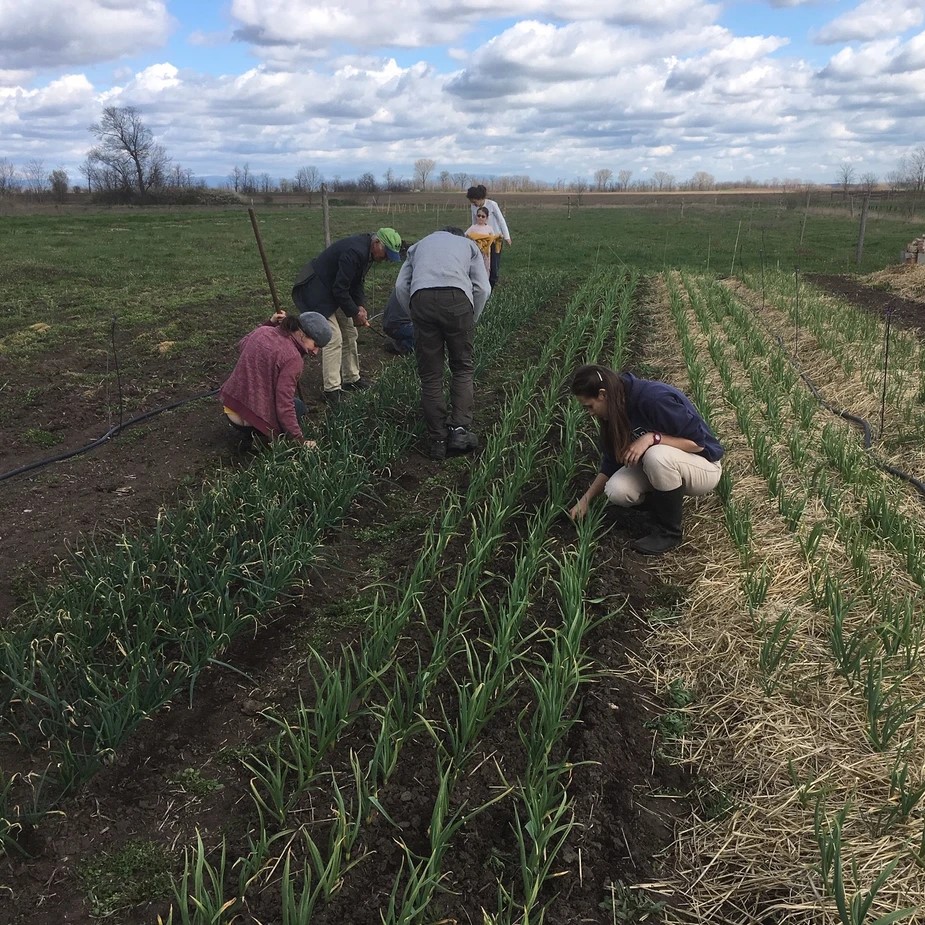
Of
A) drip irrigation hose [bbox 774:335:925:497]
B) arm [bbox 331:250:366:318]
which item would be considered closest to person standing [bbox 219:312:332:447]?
arm [bbox 331:250:366:318]

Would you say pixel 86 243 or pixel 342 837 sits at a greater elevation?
pixel 86 243

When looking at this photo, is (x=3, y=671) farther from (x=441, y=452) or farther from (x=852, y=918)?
(x=441, y=452)

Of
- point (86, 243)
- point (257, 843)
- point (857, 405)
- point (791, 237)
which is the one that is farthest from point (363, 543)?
point (791, 237)

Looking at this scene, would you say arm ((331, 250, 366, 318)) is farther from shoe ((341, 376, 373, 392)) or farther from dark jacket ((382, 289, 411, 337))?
dark jacket ((382, 289, 411, 337))

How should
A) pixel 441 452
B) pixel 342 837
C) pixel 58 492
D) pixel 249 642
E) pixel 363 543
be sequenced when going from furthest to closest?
1. pixel 441 452
2. pixel 58 492
3. pixel 363 543
4. pixel 249 642
5. pixel 342 837

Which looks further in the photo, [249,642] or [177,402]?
[177,402]

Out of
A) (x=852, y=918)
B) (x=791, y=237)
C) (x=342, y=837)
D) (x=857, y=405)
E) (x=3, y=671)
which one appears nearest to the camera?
(x=852, y=918)

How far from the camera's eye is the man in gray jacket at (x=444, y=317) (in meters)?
4.79

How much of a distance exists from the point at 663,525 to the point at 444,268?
2274 millimetres

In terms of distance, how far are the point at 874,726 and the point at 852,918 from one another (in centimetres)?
80

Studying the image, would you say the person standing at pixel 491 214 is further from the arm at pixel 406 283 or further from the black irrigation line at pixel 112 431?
the black irrigation line at pixel 112 431

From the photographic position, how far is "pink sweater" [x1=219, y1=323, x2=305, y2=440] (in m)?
4.45

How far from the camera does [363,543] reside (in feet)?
12.8

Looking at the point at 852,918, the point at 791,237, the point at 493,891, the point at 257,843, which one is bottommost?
the point at 493,891
